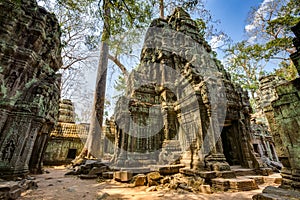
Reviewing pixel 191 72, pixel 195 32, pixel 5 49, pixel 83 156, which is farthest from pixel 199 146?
pixel 195 32

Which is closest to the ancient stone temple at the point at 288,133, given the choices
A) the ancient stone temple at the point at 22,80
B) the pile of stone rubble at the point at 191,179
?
the pile of stone rubble at the point at 191,179

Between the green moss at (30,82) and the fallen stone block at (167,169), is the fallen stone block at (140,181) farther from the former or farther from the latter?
the green moss at (30,82)

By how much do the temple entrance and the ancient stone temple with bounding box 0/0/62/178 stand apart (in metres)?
9.22

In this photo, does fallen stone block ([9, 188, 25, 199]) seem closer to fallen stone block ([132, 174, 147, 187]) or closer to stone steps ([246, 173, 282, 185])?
fallen stone block ([132, 174, 147, 187])

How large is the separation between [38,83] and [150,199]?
605 cm

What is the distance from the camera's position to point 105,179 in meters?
6.99

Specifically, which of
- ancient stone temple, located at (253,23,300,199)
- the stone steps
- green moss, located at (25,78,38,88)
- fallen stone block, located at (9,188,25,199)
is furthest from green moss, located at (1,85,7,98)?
the stone steps

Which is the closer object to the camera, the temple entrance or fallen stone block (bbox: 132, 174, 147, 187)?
fallen stone block (bbox: 132, 174, 147, 187)

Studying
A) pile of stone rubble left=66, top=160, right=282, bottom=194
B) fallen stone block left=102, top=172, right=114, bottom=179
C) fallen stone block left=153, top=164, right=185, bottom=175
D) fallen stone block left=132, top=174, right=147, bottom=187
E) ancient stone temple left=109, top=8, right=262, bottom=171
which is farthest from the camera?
fallen stone block left=102, top=172, right=114, bottom=179

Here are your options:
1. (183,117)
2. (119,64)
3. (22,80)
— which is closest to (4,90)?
(22,80)

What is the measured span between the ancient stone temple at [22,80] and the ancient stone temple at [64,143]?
1106 cm

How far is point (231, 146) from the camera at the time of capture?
27.6ft

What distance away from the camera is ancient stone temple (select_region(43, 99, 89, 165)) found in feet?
49.5

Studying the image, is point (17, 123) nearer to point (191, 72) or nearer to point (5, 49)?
point (5, 49)
